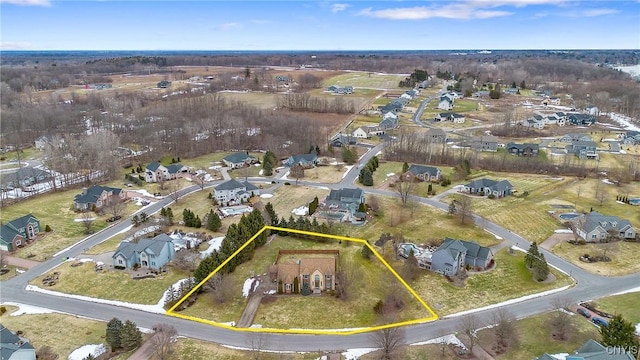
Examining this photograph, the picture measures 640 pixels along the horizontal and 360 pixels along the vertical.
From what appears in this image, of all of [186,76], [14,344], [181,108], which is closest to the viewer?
[14,344]

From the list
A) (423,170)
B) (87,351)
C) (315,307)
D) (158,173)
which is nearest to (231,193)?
(158,173)

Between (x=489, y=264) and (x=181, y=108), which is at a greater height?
(x=181, y=108)

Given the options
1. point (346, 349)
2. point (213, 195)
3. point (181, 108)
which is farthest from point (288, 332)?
point (181, 108)

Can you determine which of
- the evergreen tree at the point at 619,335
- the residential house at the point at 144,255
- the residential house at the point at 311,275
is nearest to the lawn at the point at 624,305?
the evergreen tree at the point at 619,335

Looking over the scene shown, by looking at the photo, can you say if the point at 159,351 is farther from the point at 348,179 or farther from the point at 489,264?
the point at 348,179

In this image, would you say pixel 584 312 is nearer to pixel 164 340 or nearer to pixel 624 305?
pixel 624 305

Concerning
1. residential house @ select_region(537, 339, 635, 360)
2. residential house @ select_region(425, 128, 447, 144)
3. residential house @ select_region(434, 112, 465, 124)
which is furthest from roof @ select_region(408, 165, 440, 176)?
residential house @ select_region(434, 112, 465, 124)

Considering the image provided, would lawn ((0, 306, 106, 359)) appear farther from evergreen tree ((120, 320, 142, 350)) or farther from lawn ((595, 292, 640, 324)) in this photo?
lawn ((595, 292, 640, 324))
